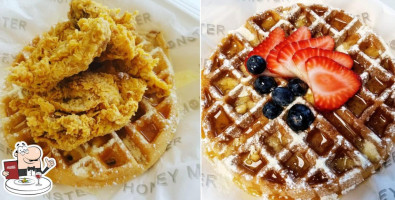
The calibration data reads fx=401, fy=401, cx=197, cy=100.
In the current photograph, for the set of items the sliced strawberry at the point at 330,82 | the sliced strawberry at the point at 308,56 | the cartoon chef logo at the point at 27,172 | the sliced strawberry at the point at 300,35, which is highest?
the sliced strawberry at the point at 300,35

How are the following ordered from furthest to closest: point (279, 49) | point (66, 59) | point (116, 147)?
point (279, 49) < point (116, 147) < point (66, 59)

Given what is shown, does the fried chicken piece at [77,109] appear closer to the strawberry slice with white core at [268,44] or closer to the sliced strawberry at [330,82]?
the strawberry slice with white core at [268,44]

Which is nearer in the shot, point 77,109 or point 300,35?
point 77,109

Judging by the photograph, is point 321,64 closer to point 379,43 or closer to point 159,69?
point 379,43

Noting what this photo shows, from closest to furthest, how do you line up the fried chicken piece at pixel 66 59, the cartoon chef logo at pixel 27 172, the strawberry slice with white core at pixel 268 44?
the fried chicken piece at pixel 66 59 < the cartoon chef logo at pixel 27 172 < the strawberry slice with white core at pixel 268 44

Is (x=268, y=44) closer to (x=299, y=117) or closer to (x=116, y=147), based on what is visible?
(x=299, y=117)

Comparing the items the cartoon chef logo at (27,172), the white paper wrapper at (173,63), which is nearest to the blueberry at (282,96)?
the white paper wrapper at (173,63)

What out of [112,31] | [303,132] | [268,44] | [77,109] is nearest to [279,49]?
[268,44]
